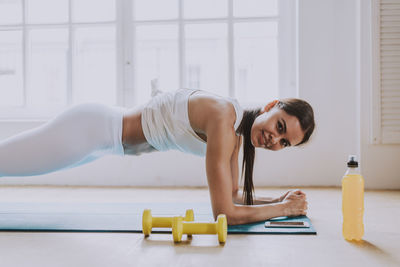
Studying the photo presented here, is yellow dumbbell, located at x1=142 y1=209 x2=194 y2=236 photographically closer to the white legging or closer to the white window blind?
the white legging

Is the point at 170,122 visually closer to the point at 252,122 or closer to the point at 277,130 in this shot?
the point at 252,122

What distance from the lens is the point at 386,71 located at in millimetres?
2904

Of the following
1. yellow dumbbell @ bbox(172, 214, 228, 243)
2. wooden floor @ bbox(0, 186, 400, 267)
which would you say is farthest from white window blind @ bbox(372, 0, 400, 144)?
yellow dumbbell @ bbox(172, 214, 228, 243)

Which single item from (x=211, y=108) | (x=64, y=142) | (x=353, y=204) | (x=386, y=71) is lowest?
(x=353, y=204)

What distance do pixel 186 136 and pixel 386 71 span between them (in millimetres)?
1831

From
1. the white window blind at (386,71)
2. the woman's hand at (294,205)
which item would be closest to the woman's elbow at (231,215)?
the woman's hand at (294,205)

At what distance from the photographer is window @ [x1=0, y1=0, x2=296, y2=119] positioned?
10.6 ft

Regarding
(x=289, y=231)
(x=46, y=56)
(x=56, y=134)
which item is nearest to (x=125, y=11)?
(x=46, y=56)

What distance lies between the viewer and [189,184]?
3.17 meters

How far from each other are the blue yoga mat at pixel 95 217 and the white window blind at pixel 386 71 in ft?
4.72

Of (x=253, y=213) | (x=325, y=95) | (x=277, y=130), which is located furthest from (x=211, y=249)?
(x=325, y=95)

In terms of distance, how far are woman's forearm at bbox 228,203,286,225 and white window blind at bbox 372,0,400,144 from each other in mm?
1514

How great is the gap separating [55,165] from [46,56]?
201 centimetres

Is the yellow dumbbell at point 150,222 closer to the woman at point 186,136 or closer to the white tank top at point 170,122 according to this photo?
the woman at point 186,136
